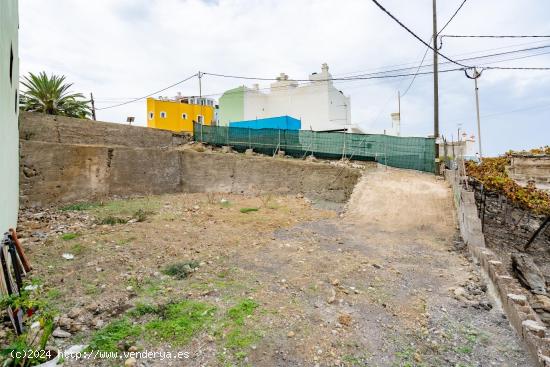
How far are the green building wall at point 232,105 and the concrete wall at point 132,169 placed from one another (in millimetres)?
12628

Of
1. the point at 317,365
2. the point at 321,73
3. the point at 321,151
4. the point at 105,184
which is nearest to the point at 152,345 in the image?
the point at 317,365

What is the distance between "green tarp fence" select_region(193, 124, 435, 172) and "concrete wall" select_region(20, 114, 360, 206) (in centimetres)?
129

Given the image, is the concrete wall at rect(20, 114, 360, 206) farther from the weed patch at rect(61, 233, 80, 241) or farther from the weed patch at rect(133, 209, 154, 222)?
the weed patch at rect(61, 233, 80, 241)

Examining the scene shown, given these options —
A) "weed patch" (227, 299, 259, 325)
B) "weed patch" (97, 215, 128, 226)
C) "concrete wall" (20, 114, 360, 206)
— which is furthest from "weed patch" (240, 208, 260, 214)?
"weed patch" (227, 299, 259, 325)

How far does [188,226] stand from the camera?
6688 millimetres

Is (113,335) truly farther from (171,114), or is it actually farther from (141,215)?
(171,114)

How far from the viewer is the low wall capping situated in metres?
2.77

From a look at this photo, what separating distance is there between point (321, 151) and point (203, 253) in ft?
27.7

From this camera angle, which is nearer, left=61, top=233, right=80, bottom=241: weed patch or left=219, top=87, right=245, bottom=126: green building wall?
left=61, top=233, right=80, bottom=241: weed patch

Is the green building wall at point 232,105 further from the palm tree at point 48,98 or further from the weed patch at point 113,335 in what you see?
the weed patch at point 113,335

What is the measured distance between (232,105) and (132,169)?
16330mm

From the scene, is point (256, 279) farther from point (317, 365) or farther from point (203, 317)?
point (317, 365)

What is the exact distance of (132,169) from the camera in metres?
10.3

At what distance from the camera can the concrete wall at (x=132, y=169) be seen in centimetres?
820
